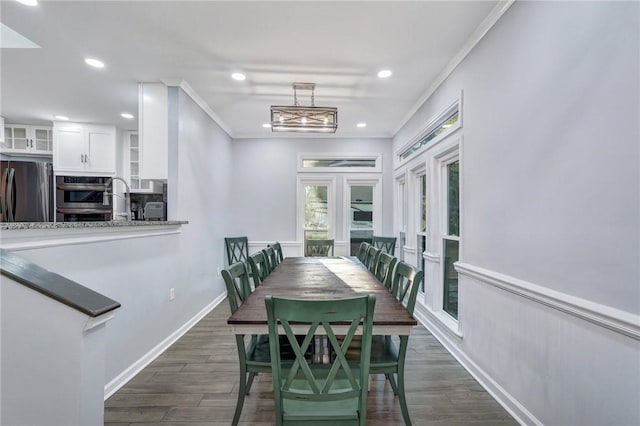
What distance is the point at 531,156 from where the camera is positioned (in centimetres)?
172

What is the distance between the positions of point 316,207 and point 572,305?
13.6ft

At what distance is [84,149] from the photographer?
4.42 meters

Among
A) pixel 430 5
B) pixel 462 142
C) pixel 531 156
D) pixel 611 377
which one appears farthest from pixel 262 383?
pixel 430 5

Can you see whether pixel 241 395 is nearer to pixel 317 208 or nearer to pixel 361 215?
pixel 317 208

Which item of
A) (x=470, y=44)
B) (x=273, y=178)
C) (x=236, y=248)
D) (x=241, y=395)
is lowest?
(x=241, y=395)

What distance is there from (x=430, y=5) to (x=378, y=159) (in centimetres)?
328

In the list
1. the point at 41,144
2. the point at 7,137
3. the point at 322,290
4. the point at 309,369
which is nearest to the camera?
the point at 309,369

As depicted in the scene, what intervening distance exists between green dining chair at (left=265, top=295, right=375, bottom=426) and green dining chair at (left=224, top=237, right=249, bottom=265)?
3.44 metres

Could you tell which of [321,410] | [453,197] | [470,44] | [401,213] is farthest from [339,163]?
[321,410]

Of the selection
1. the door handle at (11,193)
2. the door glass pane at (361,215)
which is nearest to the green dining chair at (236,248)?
the door glass pane at (361,215)

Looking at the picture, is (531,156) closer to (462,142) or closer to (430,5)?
(462,142)

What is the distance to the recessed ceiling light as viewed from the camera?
265cm

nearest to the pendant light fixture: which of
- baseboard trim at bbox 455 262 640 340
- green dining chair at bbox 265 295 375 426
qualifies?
baseboard trim at bbox 455 262 640 340

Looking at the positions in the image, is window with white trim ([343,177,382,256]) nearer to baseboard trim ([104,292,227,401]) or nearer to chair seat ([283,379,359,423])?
baseboard trim ([104,292,227,401])
